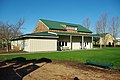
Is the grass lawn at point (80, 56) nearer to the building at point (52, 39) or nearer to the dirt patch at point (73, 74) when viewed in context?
the dirt patch at point (73, 74)

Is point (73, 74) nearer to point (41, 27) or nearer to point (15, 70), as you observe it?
point (15, 70)

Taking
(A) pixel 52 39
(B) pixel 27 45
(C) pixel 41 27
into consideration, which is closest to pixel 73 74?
(B) pixel 27 45

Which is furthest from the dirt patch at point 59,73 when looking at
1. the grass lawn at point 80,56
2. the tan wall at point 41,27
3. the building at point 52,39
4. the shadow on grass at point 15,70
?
the tan wall at point 41,27

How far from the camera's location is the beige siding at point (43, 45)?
27970mm

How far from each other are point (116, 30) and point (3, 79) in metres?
62.4

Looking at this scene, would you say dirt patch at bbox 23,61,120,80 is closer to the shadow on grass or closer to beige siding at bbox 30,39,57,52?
the shadow on grass

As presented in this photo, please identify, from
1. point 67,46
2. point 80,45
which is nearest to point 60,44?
point 67,46

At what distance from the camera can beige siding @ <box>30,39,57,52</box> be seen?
91.8 ft

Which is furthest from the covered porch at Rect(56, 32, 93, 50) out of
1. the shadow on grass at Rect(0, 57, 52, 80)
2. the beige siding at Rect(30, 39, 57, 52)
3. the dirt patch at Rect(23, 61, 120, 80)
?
the dirt patch at Rect(23, 61, 120, 80)

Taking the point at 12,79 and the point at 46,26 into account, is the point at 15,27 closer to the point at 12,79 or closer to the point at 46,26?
the point at 46,26

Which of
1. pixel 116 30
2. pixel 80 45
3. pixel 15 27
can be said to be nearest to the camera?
pixel 15 27

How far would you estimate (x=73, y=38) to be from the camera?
3812 centimetres

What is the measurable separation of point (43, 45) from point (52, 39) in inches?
106

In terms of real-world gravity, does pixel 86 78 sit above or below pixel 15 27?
below
